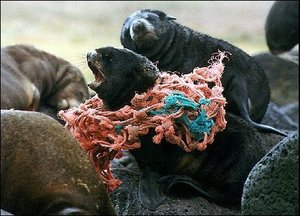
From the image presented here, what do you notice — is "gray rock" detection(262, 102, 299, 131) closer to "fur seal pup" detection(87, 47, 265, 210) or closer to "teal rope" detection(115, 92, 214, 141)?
"fur seal pup" detection(87, 47, 265, 210)

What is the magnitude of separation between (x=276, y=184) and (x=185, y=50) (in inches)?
60.0

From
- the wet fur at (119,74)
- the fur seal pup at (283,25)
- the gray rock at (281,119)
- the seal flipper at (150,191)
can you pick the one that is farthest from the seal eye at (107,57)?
the fur seal pup at (283,25)

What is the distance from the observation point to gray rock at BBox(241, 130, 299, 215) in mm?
1619

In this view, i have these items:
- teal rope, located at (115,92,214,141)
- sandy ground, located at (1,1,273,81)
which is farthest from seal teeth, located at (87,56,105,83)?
sandy ground, located at (1,1,273,81)

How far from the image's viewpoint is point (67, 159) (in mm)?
1665

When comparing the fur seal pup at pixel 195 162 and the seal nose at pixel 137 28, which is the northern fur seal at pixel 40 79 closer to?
the seal nose at pixel 137 28

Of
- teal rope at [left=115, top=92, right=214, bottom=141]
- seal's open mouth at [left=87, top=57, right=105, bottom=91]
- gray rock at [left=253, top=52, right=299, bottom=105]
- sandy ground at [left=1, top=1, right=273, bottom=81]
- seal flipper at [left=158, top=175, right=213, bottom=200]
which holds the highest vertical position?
seal's open mouth at [left=87, top=57, right=105, bottom=91]

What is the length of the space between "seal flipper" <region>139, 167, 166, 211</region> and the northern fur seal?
1.85 metres

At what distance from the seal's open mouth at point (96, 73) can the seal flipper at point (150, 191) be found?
1.23ft

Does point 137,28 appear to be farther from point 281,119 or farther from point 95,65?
point 281,119

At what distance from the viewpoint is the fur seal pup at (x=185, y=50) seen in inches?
116

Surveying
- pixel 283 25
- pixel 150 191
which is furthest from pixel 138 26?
pixel 283 25

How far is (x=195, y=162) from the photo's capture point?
250cm

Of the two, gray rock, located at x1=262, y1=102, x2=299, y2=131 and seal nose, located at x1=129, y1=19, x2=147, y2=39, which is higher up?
seal nose, located at x1=129, y1=19, x2=147, y2=39
